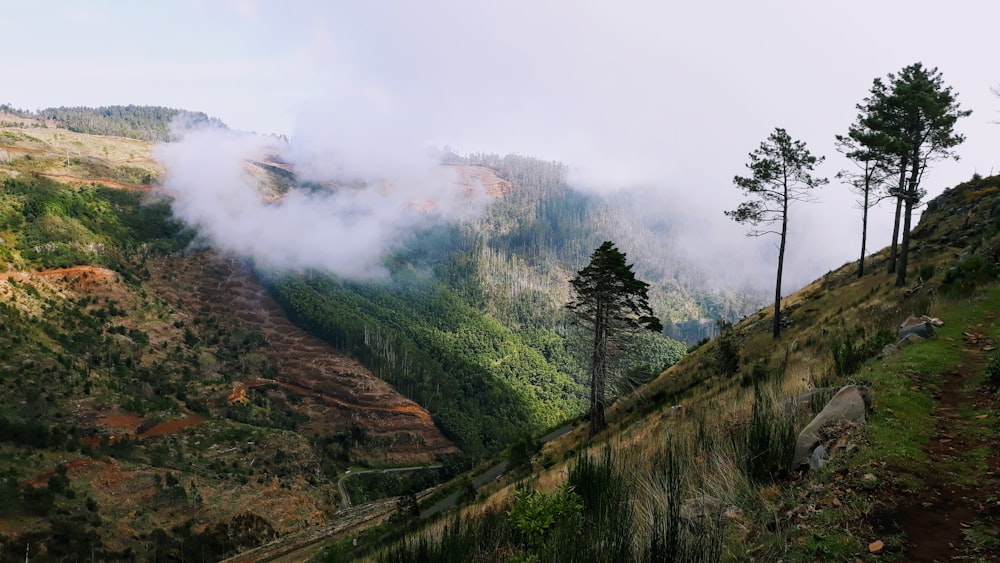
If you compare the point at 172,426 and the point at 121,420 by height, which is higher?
the point at 121,420

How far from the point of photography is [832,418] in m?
4.91

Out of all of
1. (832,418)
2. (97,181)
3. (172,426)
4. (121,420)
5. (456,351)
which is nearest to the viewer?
(832,418)

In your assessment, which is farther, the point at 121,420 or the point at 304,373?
the point at 304,373

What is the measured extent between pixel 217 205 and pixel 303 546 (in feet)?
586

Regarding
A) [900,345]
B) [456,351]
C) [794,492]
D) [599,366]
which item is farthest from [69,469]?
[456,351]

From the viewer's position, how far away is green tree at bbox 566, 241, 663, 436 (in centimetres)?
2486

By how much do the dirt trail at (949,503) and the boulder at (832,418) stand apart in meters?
0.62

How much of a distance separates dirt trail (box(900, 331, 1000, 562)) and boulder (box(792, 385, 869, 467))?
2.03ft

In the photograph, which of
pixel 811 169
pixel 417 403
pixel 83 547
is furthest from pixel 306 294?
pixel 811 169

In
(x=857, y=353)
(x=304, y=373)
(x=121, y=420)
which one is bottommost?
(x=304, y=373)

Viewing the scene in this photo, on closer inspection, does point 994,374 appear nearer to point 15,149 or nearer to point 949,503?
point 949,503

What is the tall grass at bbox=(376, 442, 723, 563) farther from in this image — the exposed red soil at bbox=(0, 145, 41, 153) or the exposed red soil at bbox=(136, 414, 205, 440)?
the exposed red soil at bbox=(0, 145, 41, 153)

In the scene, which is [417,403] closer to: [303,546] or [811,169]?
[303,546]

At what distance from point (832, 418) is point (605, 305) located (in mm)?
20651
